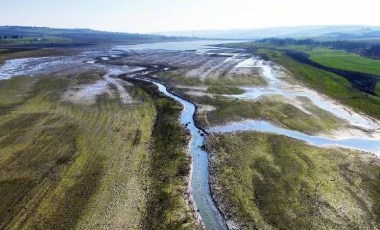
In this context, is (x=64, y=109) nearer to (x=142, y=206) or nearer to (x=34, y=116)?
(x=34, y=116)

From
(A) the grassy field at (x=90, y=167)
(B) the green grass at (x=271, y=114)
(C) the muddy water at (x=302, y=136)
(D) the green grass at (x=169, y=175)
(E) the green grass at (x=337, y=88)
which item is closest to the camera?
(D) the green grass at (x=169, y=175)

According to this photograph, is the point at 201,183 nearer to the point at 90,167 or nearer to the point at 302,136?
the point at 90,167

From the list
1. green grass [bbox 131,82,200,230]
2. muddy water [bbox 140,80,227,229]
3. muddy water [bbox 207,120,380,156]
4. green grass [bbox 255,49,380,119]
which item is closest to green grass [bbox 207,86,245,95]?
green grass [bbox 255,49,380,119]

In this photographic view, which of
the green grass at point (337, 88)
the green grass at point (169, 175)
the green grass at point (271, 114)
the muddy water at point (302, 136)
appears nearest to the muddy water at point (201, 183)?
the green grass at point (169, 175)

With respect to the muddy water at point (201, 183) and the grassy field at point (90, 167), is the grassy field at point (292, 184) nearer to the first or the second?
the muddy water at point (201, 183)

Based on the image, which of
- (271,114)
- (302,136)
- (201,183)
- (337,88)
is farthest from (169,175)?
(337,88)
